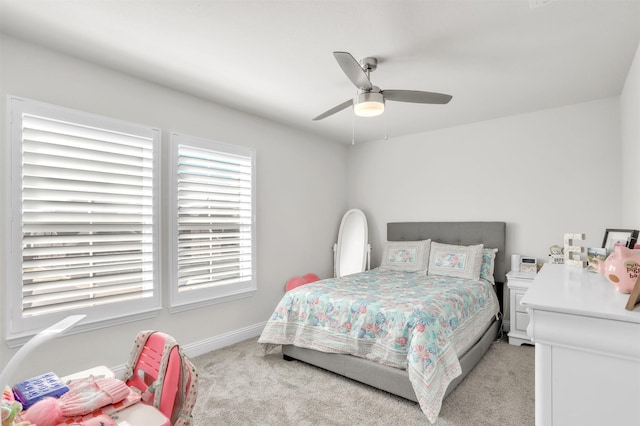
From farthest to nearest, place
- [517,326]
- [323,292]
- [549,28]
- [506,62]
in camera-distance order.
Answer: [517,326], [323,292], [506,62], [549,28]

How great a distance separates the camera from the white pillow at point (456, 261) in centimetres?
372

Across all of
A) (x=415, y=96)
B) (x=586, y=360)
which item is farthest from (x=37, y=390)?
(x=415, y=96)

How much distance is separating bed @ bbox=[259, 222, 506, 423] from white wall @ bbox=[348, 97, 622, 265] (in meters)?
1.01

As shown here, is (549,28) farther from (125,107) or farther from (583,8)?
(125,107)

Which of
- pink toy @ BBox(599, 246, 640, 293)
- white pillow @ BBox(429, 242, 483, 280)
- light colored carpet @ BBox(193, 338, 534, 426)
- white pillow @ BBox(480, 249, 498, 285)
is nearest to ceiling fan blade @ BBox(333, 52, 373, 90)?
pink toy @ BBox(599, 246, 640, 293)

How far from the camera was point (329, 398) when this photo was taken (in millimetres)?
2467

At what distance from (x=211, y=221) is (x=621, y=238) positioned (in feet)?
10.8

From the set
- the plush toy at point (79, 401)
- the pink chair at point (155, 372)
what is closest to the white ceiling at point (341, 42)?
the pink chair at point (155, 372)

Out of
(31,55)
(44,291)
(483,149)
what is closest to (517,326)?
(483,149)

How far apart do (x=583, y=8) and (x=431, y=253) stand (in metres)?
2.77

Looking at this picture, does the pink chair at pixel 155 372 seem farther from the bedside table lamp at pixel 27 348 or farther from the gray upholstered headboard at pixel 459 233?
the gray upholstered headboard at pixel 459 233

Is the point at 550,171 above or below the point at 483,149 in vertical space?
below

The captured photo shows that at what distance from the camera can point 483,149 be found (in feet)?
13.6

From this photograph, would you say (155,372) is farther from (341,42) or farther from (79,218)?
(341,42)
